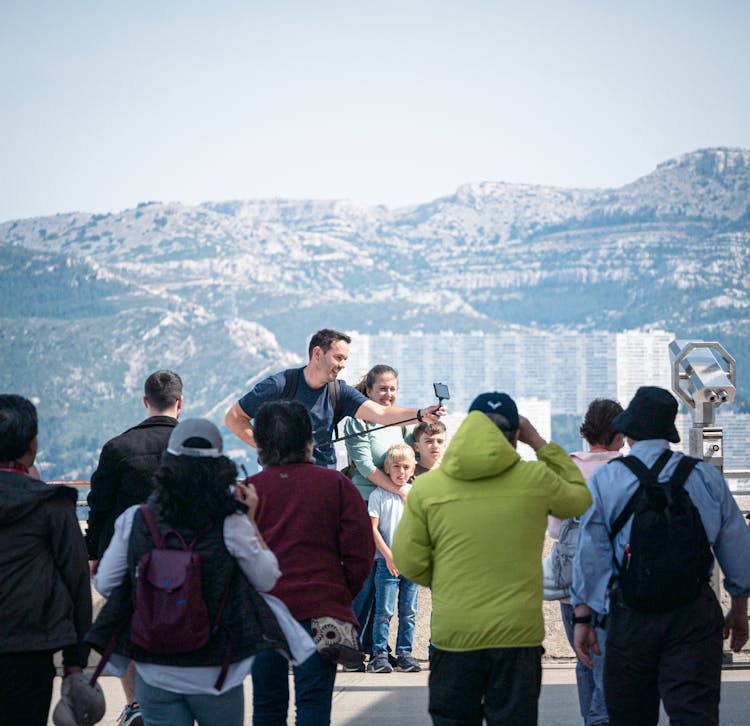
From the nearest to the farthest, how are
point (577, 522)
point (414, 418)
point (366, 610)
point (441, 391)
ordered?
point (577, 522), point (441, 391), point (414, 418), point (366, 610)

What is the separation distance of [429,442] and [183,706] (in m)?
3.38

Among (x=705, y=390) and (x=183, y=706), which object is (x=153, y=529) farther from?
(x=705, y=390)

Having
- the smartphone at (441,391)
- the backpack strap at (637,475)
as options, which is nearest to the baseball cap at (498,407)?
the backpack strap at (637,475)

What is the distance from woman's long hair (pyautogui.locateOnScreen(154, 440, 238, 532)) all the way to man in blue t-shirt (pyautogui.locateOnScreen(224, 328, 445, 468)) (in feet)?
7.58

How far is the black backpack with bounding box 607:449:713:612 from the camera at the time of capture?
3289mm

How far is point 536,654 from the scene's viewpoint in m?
3.13

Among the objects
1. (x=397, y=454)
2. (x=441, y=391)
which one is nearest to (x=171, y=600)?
(x=441, y=391)

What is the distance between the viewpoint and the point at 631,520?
11.2ft

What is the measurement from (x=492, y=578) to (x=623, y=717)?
72 centimetres

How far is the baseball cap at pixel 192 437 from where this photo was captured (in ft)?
9.61

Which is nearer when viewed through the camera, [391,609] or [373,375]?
[391,609]

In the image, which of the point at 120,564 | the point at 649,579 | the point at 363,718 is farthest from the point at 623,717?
the point at 363,718

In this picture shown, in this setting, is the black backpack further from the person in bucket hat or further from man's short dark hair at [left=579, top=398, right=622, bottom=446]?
man's short dark hair at [left=579, top=398, right=622, bottom=446]

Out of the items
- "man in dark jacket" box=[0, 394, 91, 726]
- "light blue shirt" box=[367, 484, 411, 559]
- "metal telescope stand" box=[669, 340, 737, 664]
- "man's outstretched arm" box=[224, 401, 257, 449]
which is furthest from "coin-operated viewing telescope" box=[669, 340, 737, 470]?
"man in dark jacket" box=[0, 394, 91, 726]
